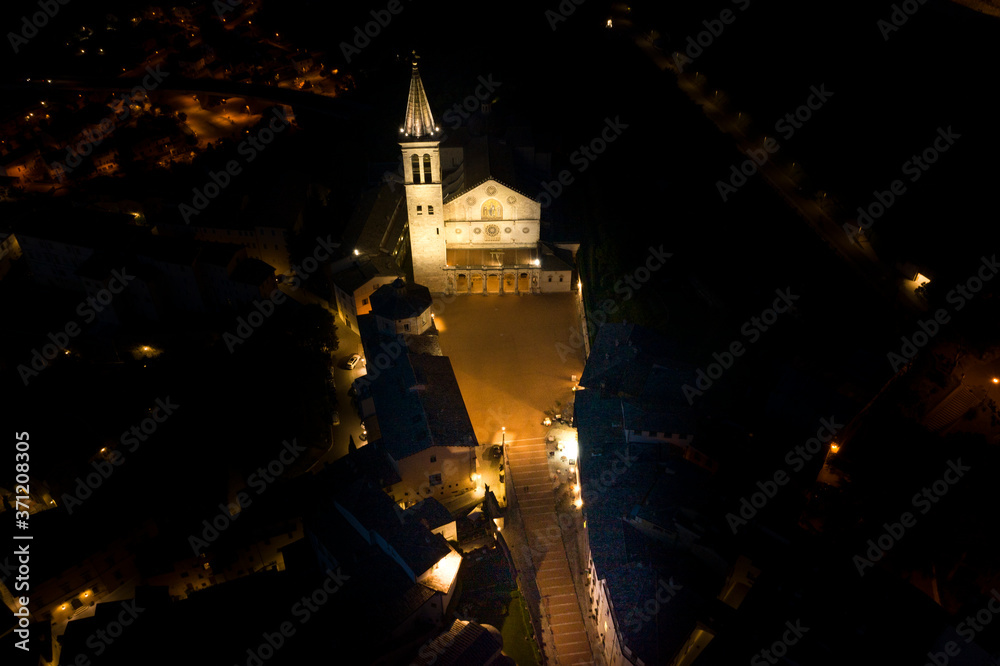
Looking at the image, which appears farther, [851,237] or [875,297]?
[851,237]

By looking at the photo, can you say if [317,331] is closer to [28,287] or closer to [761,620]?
[28,287]

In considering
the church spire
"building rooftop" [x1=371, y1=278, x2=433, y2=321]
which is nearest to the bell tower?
the church spire

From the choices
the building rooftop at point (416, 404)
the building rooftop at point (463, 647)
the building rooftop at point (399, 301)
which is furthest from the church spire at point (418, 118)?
the building rooftop at point (463, 647)

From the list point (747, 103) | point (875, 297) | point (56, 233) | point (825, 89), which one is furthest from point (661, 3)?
point (56, 233)

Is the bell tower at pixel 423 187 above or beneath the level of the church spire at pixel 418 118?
beneath

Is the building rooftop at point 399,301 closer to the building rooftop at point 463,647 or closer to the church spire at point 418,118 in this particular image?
the church spire at point 418,118

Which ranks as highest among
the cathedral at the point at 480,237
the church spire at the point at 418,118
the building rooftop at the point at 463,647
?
the church spire at the point at 418,118
